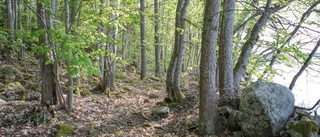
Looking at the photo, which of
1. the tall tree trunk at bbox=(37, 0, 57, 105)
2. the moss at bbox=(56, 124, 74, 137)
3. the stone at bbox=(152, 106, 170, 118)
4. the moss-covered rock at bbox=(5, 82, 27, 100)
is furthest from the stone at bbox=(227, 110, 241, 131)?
the moss-covered rock at bbox=(5, 82, 27, 100)

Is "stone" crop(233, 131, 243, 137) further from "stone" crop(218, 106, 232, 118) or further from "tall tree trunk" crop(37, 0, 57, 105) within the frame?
"tall tree trunk" crop(37, 0, 57, 105)

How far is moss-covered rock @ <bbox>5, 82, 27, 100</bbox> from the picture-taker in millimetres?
7633

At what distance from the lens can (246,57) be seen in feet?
23.4

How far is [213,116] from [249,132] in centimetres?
85

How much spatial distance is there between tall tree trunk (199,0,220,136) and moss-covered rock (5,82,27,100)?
5.71 meters

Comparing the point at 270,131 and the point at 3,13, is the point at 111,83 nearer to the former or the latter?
the point at 270,131

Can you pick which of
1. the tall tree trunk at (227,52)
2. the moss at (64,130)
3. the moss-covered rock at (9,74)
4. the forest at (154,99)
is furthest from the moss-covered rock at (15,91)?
the tall tree trunk at (227,52)

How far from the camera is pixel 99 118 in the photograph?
680 centimetres

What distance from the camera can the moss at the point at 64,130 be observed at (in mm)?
5373

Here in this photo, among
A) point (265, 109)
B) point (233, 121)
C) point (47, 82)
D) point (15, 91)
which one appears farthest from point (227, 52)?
point (15, 91)

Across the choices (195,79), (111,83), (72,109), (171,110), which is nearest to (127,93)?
(111,83)

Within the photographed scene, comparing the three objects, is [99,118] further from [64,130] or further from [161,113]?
[161,113]

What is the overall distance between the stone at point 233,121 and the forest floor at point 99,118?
92 centimetres

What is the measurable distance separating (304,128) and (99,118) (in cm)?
504
